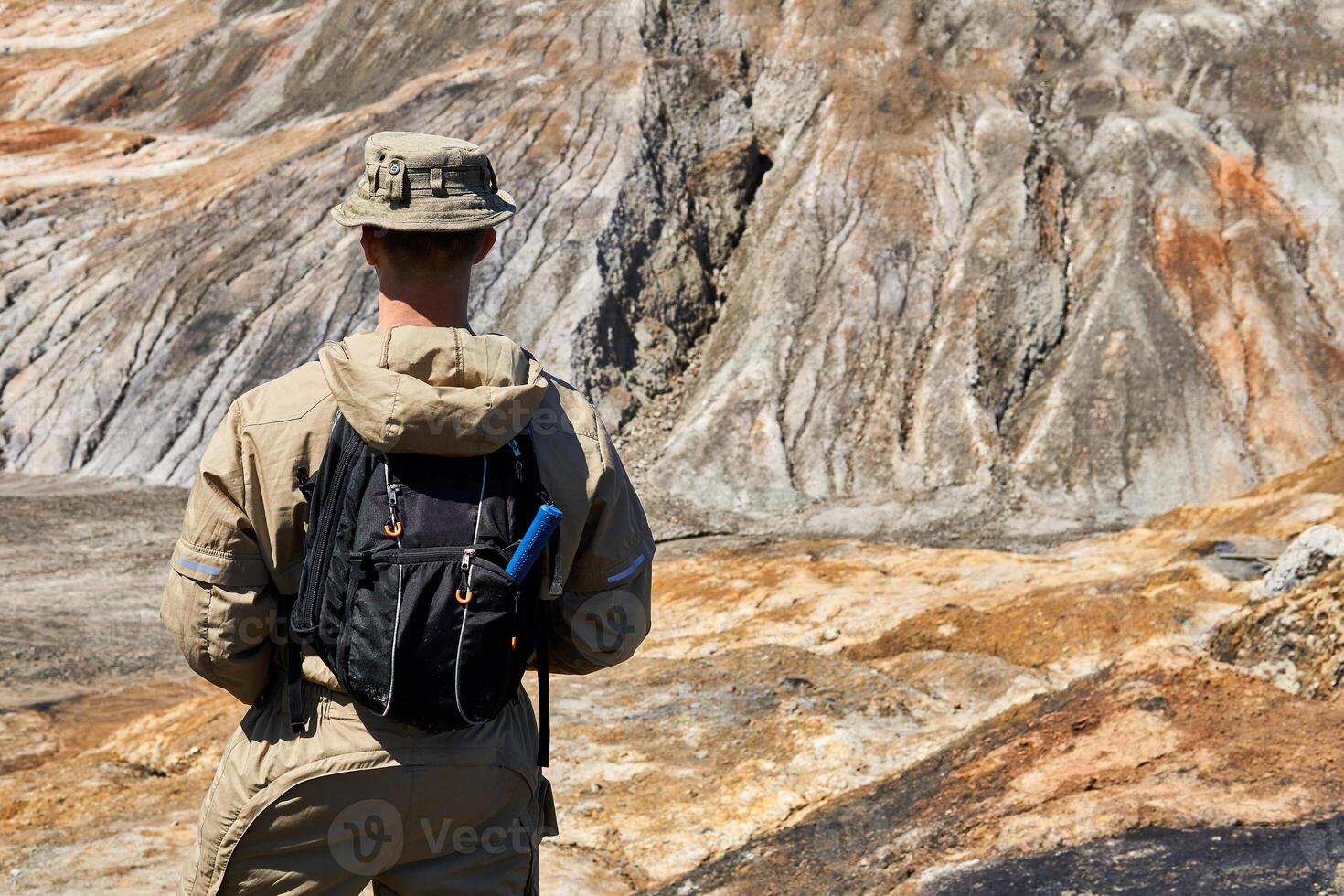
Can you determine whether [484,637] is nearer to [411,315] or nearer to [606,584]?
[606,584]

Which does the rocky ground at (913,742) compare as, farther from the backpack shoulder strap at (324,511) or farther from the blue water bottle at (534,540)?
the backpack shoulder strap at (324,511)

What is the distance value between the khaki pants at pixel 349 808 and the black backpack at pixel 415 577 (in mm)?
95

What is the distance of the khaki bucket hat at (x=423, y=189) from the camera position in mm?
2582

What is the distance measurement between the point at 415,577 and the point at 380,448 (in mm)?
246

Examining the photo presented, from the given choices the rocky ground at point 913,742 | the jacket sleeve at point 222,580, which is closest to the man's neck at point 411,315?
the jacket sleeve at point 222,580

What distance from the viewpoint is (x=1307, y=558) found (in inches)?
296

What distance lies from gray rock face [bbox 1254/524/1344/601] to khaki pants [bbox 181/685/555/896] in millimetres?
6023

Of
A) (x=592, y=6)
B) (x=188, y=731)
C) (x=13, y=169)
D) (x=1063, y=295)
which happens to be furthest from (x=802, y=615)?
(x=13, y=169)

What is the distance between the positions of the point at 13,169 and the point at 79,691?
60.3 ft

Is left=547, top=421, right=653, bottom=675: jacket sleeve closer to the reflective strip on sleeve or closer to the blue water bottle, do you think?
the blue water bottle

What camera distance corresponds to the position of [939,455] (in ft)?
63.7

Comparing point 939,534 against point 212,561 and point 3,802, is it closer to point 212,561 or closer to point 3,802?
point 3,802

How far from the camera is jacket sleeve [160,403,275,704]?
2.54 m

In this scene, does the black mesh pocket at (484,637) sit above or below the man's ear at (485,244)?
below
